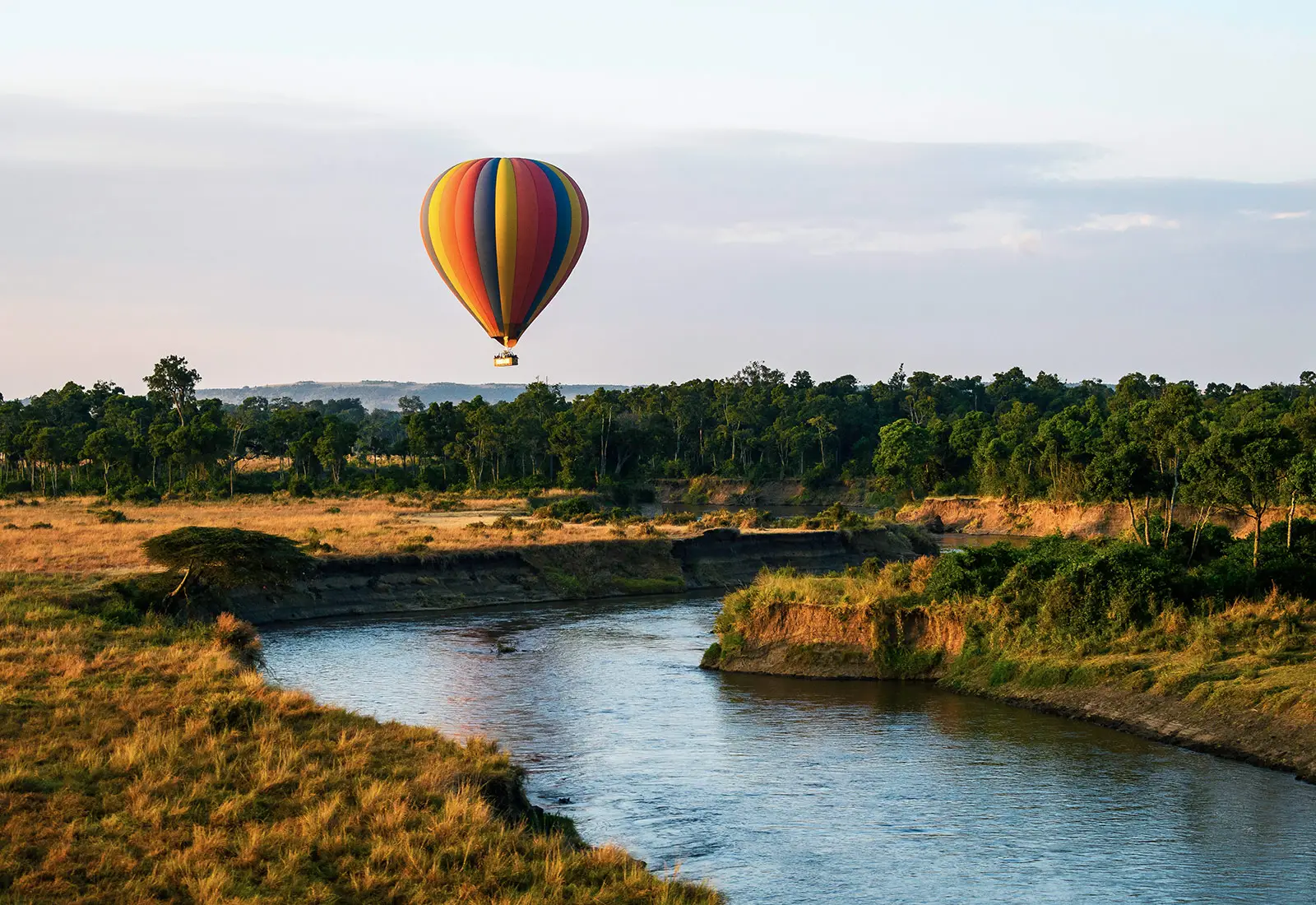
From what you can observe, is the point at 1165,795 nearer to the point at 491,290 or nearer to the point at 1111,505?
the point at 491,290

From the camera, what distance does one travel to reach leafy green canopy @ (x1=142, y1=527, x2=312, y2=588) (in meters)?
42.4

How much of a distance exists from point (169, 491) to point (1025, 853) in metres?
102

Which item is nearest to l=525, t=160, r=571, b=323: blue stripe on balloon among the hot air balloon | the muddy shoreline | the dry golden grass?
the hot air balloon

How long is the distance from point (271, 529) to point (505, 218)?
110ft

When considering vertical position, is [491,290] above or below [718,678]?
above

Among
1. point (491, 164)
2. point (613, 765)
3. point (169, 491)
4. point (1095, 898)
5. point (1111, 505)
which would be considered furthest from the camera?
point (169, 491)

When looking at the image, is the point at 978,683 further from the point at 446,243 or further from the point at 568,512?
the point at 568,512

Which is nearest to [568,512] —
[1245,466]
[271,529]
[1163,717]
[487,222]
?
[271,529]

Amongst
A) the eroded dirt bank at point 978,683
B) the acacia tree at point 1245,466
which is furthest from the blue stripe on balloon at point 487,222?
the acacia tree at point 1245,466

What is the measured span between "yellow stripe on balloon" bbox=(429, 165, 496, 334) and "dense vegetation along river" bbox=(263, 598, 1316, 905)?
15.0m

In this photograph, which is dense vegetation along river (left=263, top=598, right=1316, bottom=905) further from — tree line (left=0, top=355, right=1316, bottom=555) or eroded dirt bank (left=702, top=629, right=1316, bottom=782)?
tree line (left=0, top=355, right=1316, bottom=555)

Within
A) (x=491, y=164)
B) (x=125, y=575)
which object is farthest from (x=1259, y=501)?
(x=125, y=575)

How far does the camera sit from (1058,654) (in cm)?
3809

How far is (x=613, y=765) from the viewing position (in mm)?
31391
